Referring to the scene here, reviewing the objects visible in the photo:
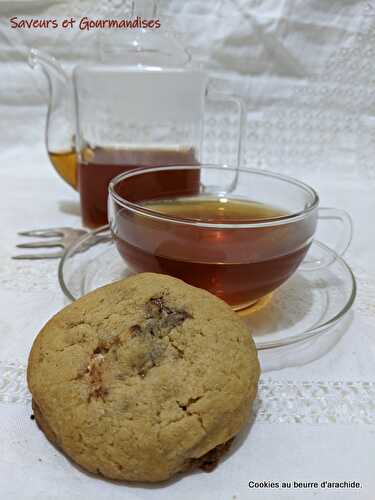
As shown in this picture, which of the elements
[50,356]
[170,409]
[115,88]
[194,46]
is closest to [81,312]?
[50,356]

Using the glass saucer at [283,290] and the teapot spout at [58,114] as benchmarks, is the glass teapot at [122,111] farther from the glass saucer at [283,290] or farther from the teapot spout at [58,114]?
the glass saucer at [283,290]

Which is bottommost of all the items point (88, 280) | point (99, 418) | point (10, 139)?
point (10, 139)

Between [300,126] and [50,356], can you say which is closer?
[50,356]

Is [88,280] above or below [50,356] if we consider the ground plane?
below

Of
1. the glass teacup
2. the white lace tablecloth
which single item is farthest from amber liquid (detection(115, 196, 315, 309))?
the white lace tablecloth

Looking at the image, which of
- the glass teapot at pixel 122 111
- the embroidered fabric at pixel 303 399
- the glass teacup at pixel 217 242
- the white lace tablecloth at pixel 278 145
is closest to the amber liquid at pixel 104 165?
the glass teapot at pixel 122 111

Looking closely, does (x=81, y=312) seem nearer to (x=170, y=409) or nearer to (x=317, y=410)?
(x=170, y=409)

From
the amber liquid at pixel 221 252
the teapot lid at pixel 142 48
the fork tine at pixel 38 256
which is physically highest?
the teapot lid at pixel 142 48

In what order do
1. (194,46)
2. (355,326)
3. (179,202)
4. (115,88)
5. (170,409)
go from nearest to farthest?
(170,409) < (355,326) < (179,202) < (115,88) < (194,46)
